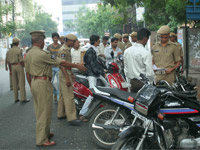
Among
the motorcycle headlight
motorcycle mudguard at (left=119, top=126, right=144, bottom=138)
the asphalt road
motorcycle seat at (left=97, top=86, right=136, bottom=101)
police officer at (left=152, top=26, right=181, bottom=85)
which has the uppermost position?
police officer at (left=152, top=26, right=181, bottom=85)

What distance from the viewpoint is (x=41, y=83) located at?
4.87 m

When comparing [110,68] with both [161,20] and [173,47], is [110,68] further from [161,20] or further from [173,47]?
[161,20]

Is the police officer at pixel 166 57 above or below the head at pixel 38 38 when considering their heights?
below

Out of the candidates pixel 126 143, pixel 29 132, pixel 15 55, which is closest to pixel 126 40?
pixel 15 55

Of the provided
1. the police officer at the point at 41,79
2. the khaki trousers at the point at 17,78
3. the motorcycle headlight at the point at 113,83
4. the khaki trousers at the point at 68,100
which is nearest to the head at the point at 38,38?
the police officer at the point at 41,79

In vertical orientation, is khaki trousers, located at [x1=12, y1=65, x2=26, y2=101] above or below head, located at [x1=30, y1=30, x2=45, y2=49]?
below

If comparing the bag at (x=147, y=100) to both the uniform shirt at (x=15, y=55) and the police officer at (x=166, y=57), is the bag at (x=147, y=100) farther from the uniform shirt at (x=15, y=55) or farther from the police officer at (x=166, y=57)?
the uniform shirt at (x=15, y=55)

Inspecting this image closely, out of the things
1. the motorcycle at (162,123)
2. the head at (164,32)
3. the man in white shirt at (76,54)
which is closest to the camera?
the motorcycle at (162,123)

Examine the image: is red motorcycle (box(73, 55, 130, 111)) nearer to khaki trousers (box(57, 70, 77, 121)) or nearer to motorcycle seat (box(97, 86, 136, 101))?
khaki trousers (box(57, 70, 77, 121))

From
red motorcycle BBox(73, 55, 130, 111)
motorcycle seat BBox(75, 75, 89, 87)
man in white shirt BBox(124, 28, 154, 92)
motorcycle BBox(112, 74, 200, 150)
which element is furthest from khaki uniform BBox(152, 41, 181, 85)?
motorcycle BBox(112, 74, 200, 150)

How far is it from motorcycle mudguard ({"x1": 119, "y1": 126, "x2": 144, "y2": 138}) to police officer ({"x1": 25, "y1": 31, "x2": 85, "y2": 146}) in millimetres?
1865

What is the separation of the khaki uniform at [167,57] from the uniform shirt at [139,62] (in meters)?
1.35

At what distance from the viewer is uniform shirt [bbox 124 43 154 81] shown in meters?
4.78

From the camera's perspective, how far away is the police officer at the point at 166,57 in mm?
6090
